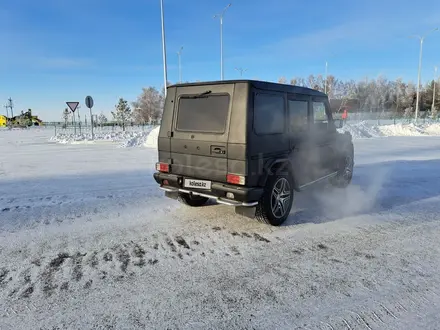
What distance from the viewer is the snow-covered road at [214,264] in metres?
2.51

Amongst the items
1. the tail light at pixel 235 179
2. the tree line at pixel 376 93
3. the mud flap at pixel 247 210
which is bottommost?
the mud flap at pixel 247 210

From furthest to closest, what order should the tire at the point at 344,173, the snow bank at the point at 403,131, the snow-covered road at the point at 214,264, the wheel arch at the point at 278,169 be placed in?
the snow bank at the point at 403,131
the tire at the point at 344,173
the wheel arch at the point at 278,169
the snow-covered road at the point at 214,264

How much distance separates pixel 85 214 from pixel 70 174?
159 inches

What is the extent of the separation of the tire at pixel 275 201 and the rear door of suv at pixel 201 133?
0.71 metres

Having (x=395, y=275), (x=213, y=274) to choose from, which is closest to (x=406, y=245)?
(x=395, y=275)

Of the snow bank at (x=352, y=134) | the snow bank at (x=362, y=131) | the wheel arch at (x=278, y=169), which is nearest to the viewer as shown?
the wheel arch at (x=278, y=169)

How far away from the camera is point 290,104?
477 centimetres

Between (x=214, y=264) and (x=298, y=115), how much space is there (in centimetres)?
295

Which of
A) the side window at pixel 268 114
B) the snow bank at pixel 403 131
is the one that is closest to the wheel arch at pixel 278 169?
the side window at pixel 268 114

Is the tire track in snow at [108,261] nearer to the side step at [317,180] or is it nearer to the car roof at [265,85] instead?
the side step at [317,180]

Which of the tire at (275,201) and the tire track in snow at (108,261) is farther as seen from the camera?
the tire at (275,201)

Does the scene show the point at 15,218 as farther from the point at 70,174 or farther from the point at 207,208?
the point at 70,174

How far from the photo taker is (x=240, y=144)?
12.9 feet

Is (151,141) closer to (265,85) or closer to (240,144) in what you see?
(265,85)
